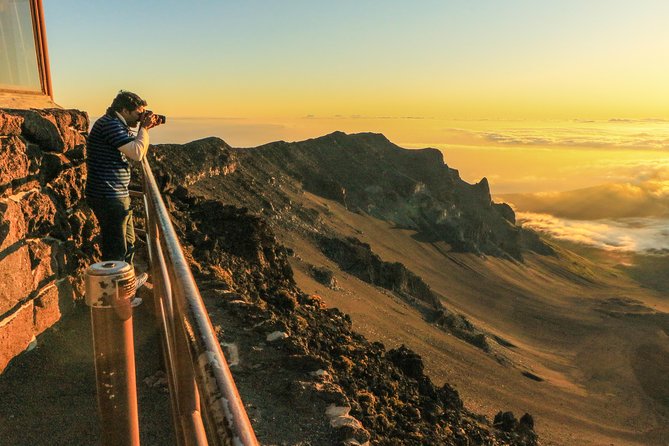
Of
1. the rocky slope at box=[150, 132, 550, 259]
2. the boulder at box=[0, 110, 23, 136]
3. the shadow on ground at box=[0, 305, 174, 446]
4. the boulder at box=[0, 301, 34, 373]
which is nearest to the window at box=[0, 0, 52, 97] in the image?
the boulder at box=[0, 110, 23, 136]

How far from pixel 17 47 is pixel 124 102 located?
1.57 meters

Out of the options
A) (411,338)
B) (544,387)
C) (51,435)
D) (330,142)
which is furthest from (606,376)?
(51,435)

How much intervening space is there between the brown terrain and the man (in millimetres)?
1112

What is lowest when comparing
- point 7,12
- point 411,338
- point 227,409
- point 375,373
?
point 411,338

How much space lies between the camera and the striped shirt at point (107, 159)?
211 inches

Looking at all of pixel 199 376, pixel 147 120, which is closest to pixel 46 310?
pixel 147 120

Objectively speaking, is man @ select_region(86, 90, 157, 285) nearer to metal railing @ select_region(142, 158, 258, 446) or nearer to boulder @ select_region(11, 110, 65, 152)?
boulder @ select_region(11, 110, 65, 152)

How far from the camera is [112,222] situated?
225 inches

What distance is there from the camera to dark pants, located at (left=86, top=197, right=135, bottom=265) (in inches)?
222

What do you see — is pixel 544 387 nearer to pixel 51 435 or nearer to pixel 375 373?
pixel 375 373

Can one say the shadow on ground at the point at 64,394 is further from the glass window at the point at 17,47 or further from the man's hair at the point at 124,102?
the glass window at the point at 17,47

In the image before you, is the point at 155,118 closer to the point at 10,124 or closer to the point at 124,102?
the point at 124,102

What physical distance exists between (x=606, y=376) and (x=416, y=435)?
5903 centimetres

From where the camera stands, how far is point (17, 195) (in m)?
5.13
